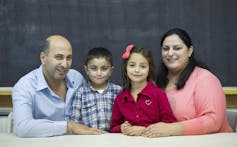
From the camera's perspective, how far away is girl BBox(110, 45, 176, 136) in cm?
Result: 202

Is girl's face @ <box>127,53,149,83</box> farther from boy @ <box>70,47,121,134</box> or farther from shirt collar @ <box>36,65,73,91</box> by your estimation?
shirt collar @ <box>36,65,73,91</box>

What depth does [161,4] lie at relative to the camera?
3123 mm

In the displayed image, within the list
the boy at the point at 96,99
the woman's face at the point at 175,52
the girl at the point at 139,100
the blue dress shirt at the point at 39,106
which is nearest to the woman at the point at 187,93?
the woman's face at the point at 175,52

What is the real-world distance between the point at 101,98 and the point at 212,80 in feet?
2.30

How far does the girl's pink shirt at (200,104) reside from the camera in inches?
74.8

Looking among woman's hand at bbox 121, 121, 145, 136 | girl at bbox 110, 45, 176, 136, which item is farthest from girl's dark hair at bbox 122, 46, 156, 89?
woman's hand at bbox 121, 121, 145, 136

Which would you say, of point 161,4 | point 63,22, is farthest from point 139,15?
point 63,22

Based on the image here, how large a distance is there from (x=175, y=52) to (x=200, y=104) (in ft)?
1.27

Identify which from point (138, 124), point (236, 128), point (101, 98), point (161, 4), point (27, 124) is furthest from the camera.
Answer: point (161, 4)

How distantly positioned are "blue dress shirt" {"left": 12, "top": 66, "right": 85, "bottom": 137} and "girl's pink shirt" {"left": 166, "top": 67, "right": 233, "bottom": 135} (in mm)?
666

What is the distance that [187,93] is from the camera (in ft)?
7.05

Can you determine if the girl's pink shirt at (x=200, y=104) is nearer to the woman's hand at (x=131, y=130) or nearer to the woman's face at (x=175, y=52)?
the woman's face at (x=175, y=52)

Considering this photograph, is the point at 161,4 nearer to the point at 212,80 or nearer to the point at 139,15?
the point at 139,15

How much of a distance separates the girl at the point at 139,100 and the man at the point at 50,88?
0.26m
